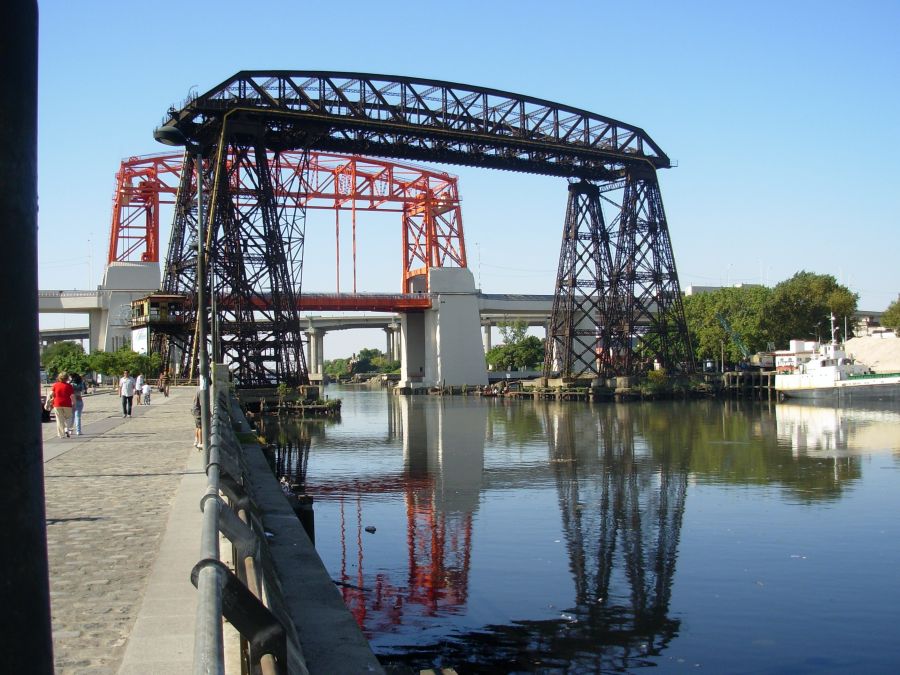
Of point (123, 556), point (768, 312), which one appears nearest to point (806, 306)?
point (768, 312)

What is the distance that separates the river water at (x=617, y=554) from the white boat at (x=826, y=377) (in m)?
35.9

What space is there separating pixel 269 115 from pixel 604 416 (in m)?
26.4

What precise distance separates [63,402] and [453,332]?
7208cm

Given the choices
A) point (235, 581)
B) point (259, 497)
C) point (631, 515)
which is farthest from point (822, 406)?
point (235, 581)

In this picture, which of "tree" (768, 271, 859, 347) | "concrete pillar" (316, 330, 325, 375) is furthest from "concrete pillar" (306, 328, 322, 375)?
"tree" (768, 271, 859, 347)

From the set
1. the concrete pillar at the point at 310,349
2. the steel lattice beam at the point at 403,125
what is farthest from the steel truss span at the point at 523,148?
the concrete pillar at the point at 310,349

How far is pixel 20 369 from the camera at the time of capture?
2.22 metres

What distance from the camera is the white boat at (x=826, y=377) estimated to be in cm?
6910

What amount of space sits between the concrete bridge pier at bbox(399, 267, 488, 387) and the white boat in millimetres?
30600

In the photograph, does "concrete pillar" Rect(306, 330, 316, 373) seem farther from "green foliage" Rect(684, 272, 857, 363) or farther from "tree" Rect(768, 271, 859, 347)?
"tree" Rect(768, 271, 859, 347)

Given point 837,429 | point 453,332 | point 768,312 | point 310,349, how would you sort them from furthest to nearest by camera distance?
1. point 310,349
2. point 768,312
3. point 453,332
4. point 837,429

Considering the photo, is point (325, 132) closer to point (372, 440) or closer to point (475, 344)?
point (372, 440)

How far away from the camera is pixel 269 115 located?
51.9 m

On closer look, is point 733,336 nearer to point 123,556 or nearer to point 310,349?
point 310,349
